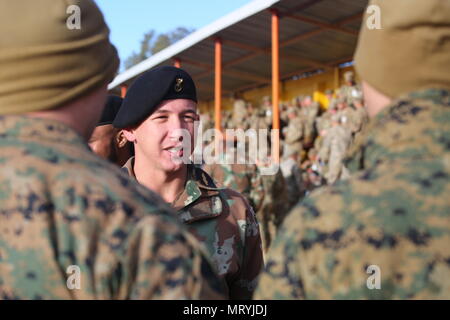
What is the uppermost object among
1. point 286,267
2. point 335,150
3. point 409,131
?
point 335,150

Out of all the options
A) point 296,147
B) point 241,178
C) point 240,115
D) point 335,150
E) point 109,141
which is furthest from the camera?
point 240,115

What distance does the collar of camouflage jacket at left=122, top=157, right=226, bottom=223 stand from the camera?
105 inches

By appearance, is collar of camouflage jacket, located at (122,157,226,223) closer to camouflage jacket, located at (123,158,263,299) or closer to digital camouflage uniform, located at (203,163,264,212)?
camouflage jacket, located at (123,158,263,299)

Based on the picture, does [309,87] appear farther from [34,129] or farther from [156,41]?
[156,41]

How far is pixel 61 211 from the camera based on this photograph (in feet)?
3.94

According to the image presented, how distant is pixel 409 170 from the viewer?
1.26 m

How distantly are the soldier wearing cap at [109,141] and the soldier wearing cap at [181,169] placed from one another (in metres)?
0.59

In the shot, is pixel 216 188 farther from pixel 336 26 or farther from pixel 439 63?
pixel 336 26

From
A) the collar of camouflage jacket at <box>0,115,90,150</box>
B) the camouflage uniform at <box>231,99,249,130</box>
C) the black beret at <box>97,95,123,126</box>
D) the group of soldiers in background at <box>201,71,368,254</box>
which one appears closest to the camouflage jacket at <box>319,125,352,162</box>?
the group of soldiers in background at <box>201,71,368,254</box>

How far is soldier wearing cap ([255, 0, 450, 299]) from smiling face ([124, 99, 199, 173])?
1453mm

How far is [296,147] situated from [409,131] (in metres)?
13.1

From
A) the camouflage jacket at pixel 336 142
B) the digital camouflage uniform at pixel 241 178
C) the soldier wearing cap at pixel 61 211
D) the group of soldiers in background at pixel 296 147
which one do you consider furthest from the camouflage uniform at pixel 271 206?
the soldier wearing cap at pixel 61 211

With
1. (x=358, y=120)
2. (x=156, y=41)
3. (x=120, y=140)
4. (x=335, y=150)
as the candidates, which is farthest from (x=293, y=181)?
(x=156, y=41)
